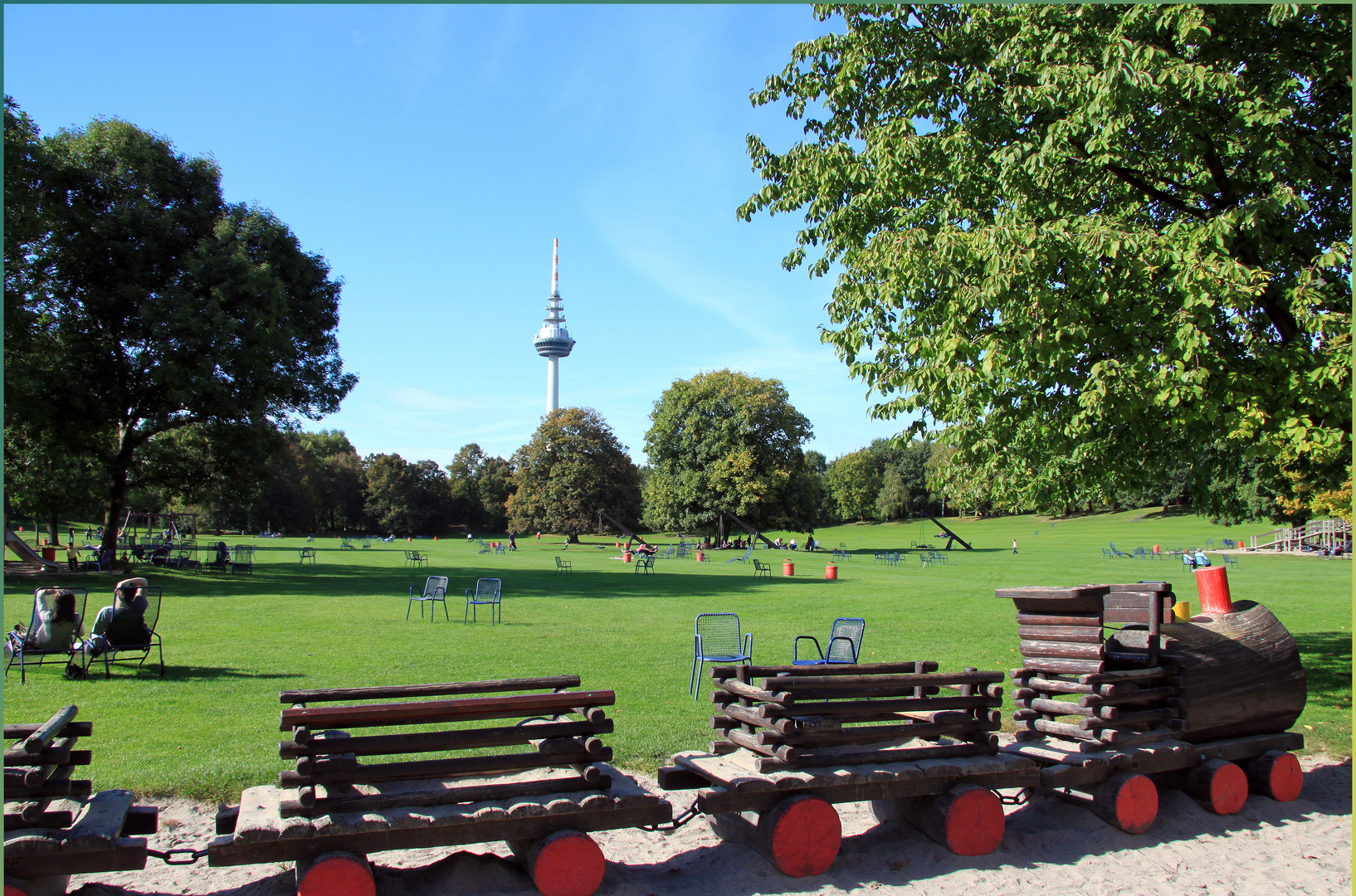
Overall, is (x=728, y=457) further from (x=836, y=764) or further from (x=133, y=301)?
(x=836, y=764)

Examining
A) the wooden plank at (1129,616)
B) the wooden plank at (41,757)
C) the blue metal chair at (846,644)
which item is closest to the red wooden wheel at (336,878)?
the wooden plank at (41,757)

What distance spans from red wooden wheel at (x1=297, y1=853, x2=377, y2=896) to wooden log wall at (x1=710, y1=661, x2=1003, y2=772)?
244cm

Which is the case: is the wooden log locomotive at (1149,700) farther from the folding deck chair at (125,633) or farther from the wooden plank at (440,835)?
the folding deck chair at (125,633)

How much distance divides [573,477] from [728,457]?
1716 cm

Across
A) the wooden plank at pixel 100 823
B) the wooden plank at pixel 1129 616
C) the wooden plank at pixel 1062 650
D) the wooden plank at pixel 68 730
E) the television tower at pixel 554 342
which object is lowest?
the wooden plank at pixel 100 823

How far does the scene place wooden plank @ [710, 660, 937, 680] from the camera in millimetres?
6246

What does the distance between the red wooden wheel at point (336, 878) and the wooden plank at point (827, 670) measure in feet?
8.35

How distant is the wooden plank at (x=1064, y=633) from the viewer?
6.68 metres

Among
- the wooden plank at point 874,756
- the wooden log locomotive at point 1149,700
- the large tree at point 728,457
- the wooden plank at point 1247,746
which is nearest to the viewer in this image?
the wooden plank at point 874,756

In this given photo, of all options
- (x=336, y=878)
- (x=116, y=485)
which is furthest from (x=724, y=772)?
(x=116, y=485)

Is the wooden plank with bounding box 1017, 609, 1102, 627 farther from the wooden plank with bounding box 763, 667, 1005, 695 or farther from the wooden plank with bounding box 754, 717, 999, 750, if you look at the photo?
the wooden plank with bounding box 754, 717, 999, 750

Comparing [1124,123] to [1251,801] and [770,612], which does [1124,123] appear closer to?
[1251,801]

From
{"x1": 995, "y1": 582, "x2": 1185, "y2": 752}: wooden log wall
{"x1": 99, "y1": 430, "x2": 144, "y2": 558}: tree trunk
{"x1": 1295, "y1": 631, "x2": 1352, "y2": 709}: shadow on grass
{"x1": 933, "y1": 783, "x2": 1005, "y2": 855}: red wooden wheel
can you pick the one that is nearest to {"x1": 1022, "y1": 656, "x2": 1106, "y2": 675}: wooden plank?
{"x1": 995, "y1": 582, "x2": 1185, "y2": 752}: wooden log wall

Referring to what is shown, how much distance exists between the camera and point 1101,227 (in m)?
8.12
